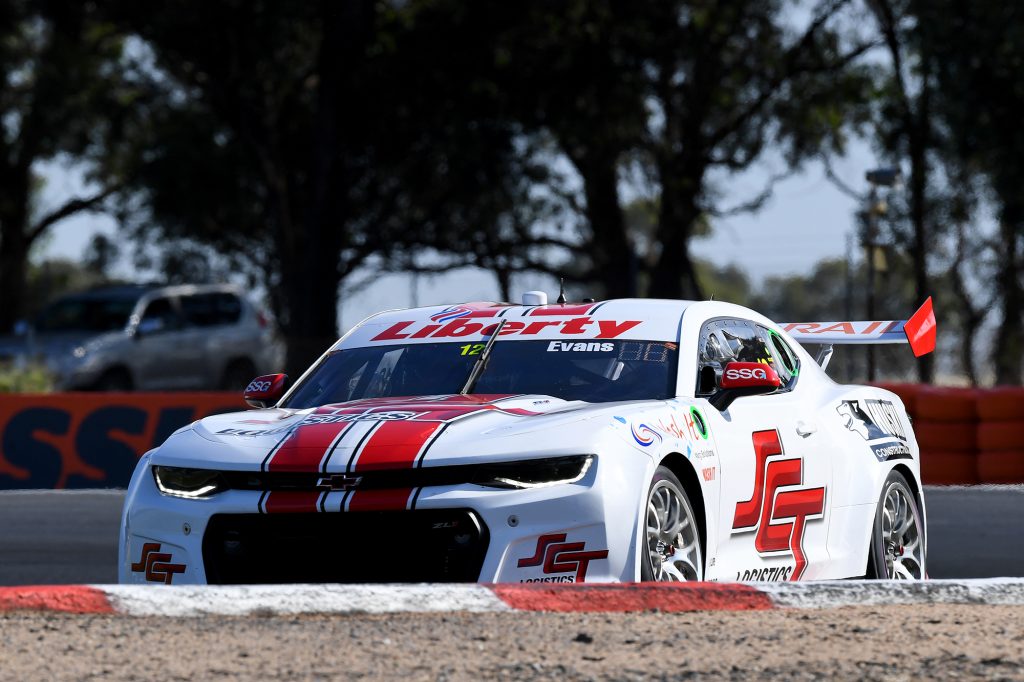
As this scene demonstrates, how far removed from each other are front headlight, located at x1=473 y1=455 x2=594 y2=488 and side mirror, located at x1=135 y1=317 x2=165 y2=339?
1655cm

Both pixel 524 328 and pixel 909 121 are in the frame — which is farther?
pixel 909 121

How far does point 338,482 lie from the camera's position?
5.90m

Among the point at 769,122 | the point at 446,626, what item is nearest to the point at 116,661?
the point at 446,626

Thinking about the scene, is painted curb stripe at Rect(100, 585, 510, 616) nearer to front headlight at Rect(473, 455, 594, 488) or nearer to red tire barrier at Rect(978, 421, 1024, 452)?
front headlight at Rect(473, 455, 594, 488)

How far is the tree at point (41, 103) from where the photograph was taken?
103ft

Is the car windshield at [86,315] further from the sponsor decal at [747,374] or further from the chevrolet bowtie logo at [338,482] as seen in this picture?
the chevrolet bowtie logo at [338,482]

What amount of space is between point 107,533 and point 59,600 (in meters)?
3.88

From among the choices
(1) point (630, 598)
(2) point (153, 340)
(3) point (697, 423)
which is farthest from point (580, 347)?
(2) point (153, 340)

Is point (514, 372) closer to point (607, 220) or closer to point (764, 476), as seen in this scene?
point (764, 476)

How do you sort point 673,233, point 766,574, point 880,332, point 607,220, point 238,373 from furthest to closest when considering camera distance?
point 607,220 → point 673,233 → point 238,373 → point 880,332 → point 766,574

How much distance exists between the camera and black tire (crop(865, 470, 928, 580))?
307 inches

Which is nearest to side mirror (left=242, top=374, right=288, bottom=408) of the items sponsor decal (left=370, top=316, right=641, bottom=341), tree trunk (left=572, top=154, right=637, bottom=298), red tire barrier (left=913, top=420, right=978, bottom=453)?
sponsor decal (left=370, top=316, right=641, bottom=341)

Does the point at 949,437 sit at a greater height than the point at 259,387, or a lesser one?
lesser

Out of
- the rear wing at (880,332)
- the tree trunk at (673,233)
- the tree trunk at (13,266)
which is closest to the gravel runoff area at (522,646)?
the rear wing at (880,332)
